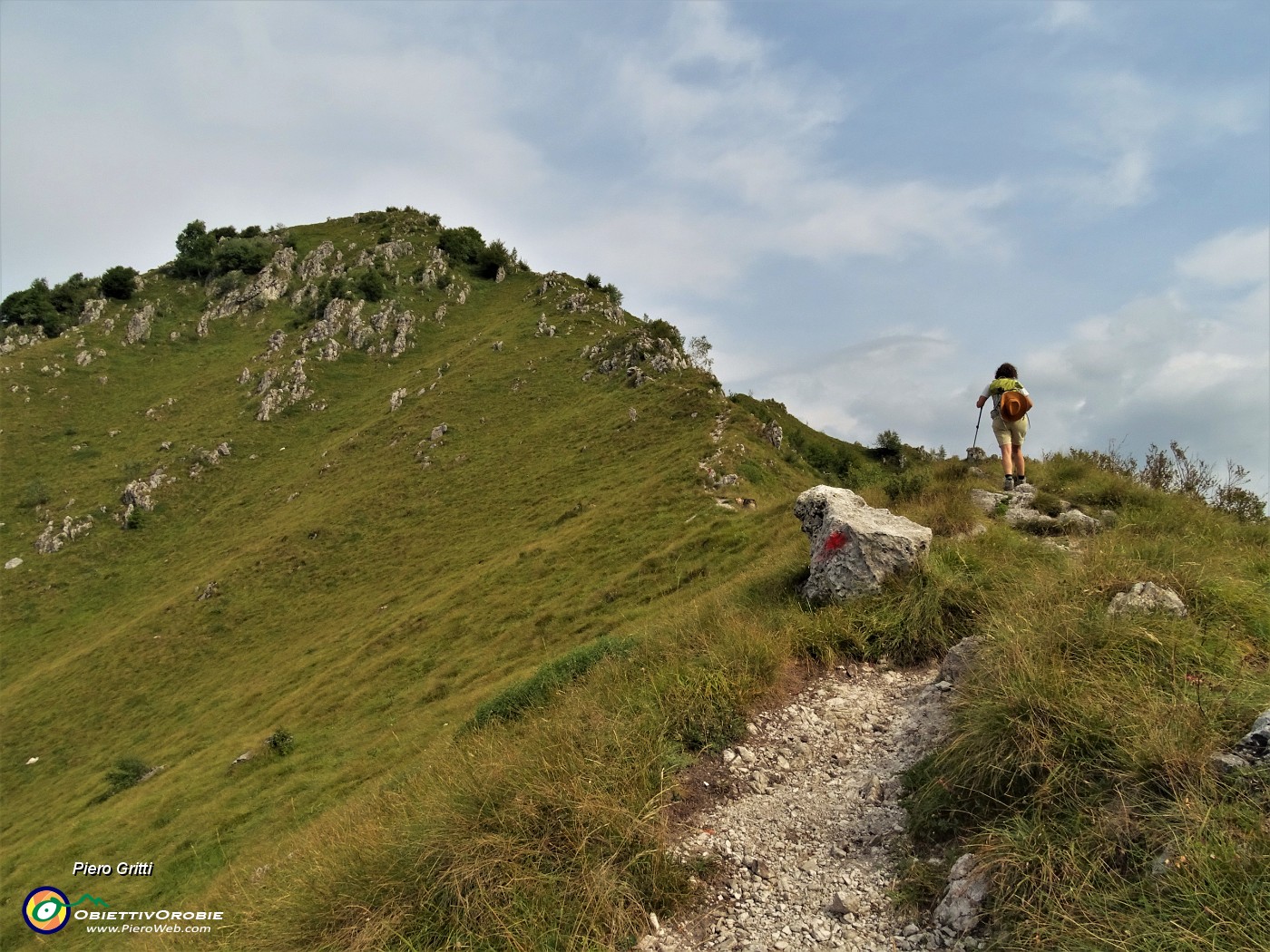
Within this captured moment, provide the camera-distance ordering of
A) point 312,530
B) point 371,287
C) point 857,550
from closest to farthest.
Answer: point 857,550, point 312,530, point 371,287

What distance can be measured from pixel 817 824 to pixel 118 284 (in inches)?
4139

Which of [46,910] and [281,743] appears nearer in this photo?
[46,910]

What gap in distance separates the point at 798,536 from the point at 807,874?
1306 cm

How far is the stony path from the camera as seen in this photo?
4652 mm

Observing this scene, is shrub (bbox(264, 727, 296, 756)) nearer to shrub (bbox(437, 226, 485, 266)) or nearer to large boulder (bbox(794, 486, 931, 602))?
large boulder (bbox(794, 486, 931, 602))

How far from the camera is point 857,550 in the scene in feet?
31.4

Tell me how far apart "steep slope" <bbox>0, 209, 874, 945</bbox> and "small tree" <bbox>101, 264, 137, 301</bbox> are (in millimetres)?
2772

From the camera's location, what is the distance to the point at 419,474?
42625mm

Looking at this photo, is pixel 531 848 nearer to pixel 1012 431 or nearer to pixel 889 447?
pixel 1012 431

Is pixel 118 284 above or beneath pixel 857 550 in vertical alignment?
above

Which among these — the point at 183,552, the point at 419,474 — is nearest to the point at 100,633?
the point at 183,552

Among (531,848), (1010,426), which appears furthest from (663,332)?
(531,848)

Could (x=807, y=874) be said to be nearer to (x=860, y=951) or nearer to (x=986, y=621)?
(x=860, y=951)

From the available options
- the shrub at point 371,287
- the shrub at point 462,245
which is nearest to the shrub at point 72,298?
the shrub at point 371,287
